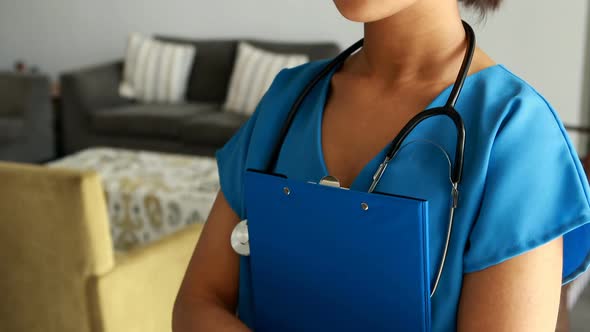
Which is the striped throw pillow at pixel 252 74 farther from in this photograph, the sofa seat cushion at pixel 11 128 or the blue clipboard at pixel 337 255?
the blue clipboard at pixel 337 255

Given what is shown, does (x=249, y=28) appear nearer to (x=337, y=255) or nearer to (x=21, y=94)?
(x=21, y=94)

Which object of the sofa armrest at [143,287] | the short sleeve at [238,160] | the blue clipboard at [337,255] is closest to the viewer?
the blue clipboard at [337,255]

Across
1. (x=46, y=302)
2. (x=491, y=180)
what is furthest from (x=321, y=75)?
(x=46, y=302)

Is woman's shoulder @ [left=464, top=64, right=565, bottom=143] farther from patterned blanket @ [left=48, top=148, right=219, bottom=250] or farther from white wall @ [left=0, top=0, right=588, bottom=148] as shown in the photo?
white wall @ [left=0, top=0, right=588, bottom=148]

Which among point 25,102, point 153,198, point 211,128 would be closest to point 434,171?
point 153,198

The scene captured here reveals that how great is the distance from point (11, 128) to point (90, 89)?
0.57m

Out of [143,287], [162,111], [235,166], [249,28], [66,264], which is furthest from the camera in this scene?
[249,28]

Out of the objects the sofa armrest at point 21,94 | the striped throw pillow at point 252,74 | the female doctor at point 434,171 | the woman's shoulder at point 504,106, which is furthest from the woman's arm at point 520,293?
the sofa armrest at point 21,94

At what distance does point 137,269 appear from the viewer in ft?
6.17

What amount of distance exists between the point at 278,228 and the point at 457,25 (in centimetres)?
28

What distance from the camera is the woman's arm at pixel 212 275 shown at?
33.8 inches

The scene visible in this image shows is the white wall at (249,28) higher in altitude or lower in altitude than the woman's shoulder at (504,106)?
lower

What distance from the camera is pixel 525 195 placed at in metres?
0.67

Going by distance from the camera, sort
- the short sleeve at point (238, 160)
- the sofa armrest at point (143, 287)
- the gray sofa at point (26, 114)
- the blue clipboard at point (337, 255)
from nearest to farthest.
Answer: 1. the blue clipboard at point (337, 255)
2. the short sleeve at point (238, 160)
3. the sofa armrest at point (143, 287)
4. the gray sofa at point (26, 114)
